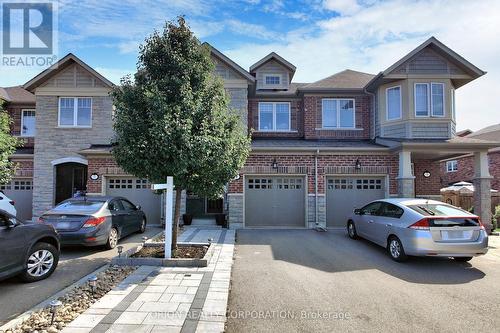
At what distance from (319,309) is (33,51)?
42.7 ft

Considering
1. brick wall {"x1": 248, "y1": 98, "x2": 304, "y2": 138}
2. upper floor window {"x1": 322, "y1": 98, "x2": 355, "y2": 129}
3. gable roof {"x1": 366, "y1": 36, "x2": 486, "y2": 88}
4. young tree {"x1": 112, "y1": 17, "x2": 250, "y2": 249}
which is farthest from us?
brick wall {"x1": 248, "y1": 98, "x2": 304, "y2": 138}

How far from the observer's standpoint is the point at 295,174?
39.6ft

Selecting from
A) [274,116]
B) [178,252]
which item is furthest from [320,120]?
[178,252]

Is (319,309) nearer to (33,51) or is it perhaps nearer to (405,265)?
(405,265)

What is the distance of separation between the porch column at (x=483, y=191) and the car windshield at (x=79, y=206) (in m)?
12.8

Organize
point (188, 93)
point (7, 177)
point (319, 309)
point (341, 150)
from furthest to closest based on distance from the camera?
point (341, 150)
point (7, 177)
point (188, 93)
point (319, 309)

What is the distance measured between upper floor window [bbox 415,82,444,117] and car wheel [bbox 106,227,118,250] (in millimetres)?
12073

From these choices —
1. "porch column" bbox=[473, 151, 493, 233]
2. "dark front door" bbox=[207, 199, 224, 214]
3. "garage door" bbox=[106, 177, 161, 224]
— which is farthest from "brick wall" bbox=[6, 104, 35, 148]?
"porch column" bbox=[473, 151, 493, 233]

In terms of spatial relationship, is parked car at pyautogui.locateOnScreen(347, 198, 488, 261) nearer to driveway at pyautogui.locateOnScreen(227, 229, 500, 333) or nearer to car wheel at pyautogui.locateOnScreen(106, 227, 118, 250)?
driveway at pyautogui.locateOnScreen(227, 229, 500, 333)

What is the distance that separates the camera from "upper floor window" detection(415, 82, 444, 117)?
12812 mm

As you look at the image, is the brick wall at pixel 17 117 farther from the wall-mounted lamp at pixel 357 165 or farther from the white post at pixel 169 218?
the wall-mounted lamp at pixel 357 165

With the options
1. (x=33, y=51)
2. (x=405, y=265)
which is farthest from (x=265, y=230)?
(x=33, y=51)

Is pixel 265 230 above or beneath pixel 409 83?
beneath

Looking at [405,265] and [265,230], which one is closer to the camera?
[405,265]
